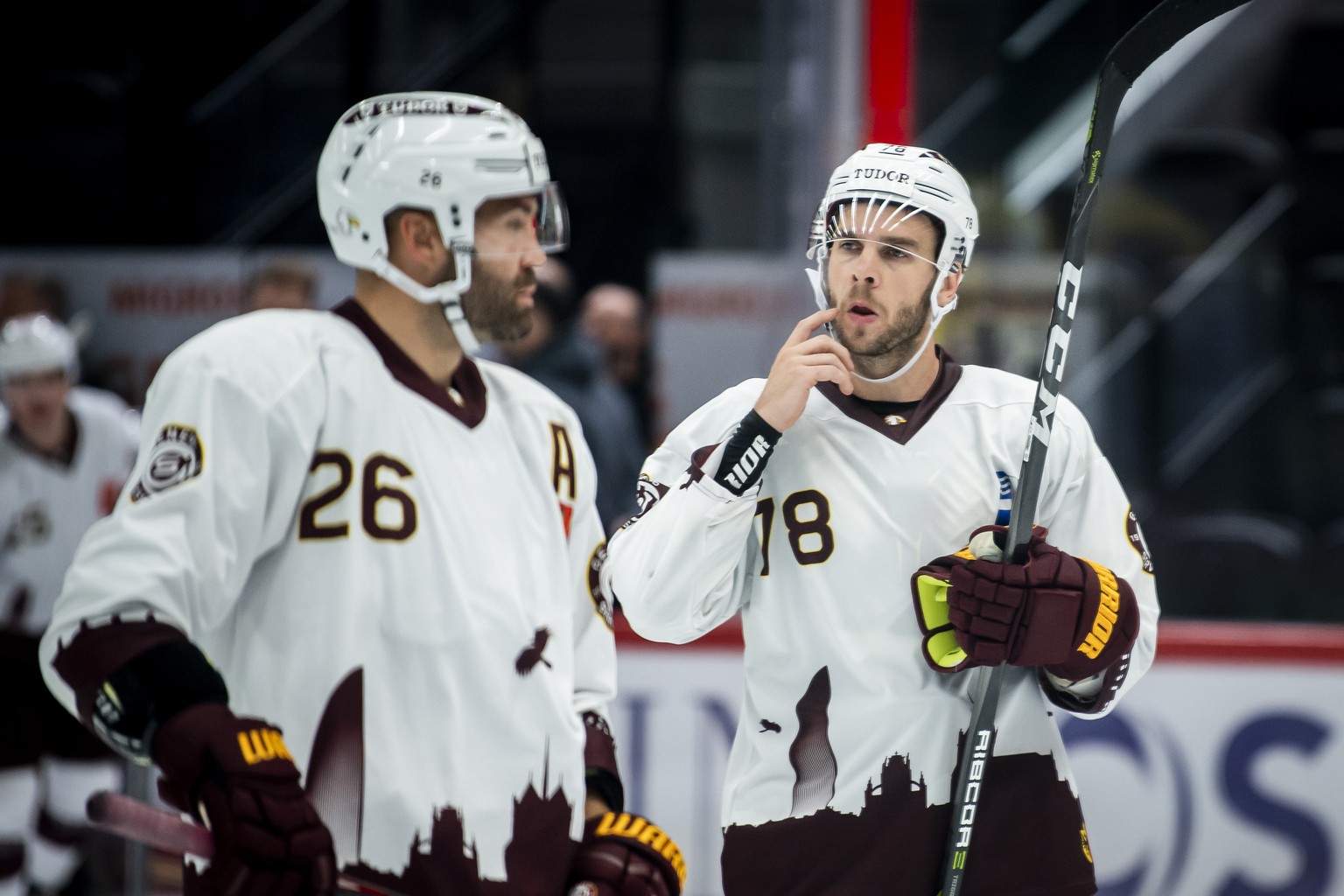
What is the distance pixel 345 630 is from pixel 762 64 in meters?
5.40

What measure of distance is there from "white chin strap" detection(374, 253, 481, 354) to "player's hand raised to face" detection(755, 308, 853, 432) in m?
0.40

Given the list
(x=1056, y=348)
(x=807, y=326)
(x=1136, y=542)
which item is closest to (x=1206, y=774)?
(x=1136, y=542)

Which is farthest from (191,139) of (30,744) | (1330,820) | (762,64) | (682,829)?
(1330,820)

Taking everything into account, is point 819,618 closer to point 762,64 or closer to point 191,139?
point 762,64

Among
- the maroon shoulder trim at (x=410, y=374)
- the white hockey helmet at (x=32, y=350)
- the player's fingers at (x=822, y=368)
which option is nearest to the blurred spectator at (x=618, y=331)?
the white hockey helmet at (x=32, y=350)

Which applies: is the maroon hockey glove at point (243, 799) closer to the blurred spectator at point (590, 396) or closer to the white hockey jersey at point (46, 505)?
the blurred spectator at point (590, 396)

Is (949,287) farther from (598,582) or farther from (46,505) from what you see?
(46,505)

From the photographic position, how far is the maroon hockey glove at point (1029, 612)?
174 centimetres

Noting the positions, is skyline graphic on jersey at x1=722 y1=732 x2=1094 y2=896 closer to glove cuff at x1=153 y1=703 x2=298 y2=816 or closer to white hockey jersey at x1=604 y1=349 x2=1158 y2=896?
white hockey jersey at x1=604 y1=349 x2=1158 y2=896

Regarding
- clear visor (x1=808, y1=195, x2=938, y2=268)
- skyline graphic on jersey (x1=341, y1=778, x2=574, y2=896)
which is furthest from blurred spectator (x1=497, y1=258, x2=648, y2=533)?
clear visor (x1=808, y1=195, x2=938, y2=268)

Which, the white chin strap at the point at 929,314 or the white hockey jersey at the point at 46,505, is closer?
the white chin strap at the point at 929,314

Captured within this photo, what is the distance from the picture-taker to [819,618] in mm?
1884

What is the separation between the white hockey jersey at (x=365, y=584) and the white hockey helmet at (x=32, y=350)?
2822 mm

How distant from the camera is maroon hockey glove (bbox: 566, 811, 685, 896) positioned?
1982 millimetres
